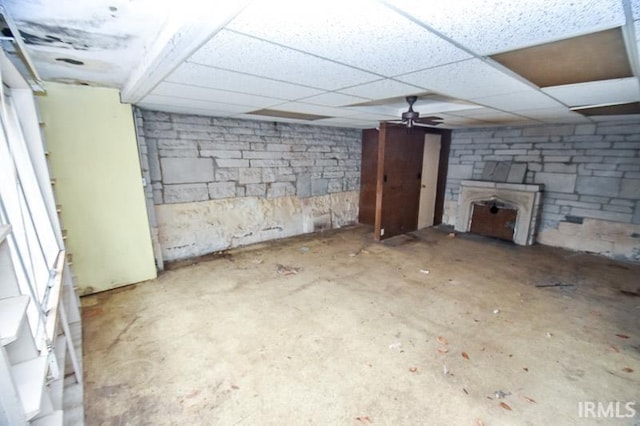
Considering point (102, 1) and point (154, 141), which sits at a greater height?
point (102, 1)

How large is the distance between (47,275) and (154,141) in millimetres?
1983

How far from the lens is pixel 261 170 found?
14.1ft

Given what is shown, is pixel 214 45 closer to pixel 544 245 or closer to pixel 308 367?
pixel 308 367

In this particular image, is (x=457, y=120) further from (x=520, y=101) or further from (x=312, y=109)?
(x=312, y=109)

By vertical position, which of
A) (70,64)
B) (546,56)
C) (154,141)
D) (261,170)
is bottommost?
(261,170)

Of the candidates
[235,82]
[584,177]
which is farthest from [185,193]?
[584,177]

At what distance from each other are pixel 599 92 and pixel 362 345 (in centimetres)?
268

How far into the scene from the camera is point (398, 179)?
15.2 ft

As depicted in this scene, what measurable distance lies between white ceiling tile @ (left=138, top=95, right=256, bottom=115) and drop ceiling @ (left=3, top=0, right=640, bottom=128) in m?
0.15

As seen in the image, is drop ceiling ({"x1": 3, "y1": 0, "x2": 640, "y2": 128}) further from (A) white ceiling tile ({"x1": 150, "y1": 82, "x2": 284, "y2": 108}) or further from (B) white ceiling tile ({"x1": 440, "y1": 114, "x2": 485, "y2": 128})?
(B) white ceiling tile ({"x1": 440, "y1": 114, "x2": 485, "y2": 128})

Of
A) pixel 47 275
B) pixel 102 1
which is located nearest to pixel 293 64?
pixel 102 1

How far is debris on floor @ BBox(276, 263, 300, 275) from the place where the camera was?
336 cm

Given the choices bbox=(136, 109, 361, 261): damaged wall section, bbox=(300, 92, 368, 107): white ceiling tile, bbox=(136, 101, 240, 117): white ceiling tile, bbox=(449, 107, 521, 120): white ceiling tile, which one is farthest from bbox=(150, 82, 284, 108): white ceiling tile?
bbox=(449, 107, 521, 120): white ceiling tile

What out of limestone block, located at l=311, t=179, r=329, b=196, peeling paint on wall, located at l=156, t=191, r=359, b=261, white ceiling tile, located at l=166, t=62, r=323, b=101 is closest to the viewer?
white ceiling tile, located at l=166, t=62, r=323, b=101
